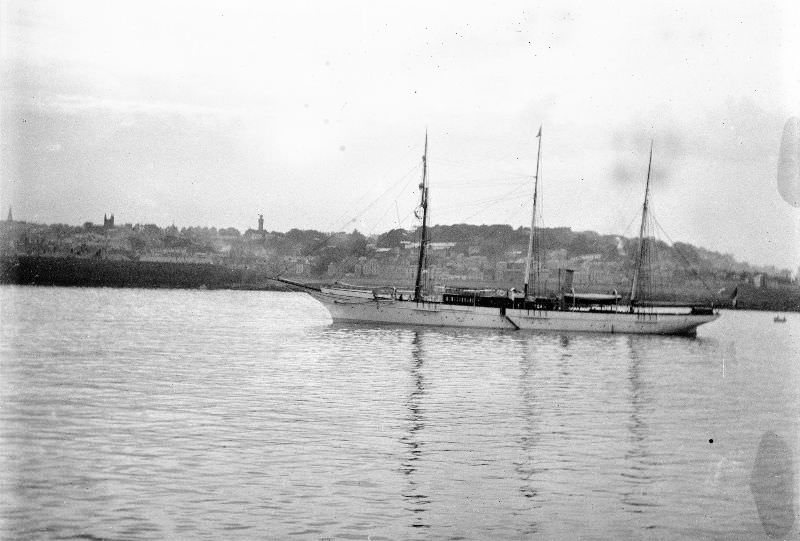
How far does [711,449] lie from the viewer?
22.7 metres

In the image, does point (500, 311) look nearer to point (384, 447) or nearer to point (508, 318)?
point (508, 318)

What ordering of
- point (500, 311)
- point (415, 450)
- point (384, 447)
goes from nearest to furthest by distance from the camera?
point (415, 450)
point (384, 447)
point (500, 311)

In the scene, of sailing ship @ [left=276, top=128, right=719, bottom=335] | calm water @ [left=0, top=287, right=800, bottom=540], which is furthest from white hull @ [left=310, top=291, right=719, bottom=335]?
calm water @ [left=0, top=287, right=800, bottom=540]

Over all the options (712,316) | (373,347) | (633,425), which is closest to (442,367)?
(373,347)

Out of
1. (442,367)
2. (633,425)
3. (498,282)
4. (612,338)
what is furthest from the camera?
(498,282)

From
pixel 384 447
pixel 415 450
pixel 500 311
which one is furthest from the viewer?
pixel 500 311

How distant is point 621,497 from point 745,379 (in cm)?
2618

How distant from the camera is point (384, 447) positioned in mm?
21109

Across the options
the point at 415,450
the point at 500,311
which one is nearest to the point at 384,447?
the point at 415,450

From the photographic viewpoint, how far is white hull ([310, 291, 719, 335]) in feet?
228

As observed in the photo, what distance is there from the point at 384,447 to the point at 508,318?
4903 centimetres

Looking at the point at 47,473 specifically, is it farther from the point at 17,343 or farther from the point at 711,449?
the point at 17,343

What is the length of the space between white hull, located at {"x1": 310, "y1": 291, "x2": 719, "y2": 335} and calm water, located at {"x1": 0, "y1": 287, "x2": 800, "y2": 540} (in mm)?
24868

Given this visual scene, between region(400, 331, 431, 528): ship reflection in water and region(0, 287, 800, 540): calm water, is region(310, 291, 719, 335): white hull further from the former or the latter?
region(400, 331, 431, 528): ship reflection in water
